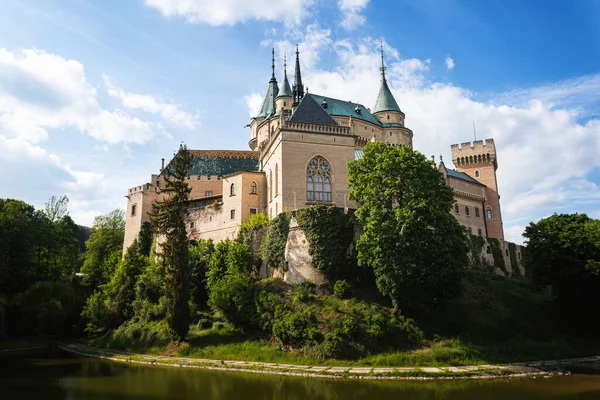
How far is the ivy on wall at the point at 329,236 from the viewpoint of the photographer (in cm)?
3219

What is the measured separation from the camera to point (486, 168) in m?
64.2

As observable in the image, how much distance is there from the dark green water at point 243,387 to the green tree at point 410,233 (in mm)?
6443

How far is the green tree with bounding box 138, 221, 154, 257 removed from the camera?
47688mm

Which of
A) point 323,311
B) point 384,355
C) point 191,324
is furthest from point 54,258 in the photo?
point 384,355

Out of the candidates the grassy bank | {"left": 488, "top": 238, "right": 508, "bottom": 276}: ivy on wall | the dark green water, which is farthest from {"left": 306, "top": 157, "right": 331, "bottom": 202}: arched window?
{"left": 488, "top": 238, "right": 508, "bottom": 276}: ivy on wall

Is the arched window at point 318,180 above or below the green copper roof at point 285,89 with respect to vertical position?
below

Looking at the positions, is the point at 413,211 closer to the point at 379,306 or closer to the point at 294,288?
the point at 379,306

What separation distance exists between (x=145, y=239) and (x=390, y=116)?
123ft

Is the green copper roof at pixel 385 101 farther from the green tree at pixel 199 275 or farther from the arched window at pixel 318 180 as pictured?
the green tree at pixel 199 275

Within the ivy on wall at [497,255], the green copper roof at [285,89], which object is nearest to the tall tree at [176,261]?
the green copper roof at [285,89]

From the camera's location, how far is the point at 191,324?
3459 centimetres

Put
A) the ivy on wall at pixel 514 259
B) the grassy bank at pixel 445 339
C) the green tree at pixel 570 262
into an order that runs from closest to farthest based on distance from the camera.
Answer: the grassy bank at pixel 445 339, the green tree at pixel 570 262, the ivy on wall at pixel 514 259

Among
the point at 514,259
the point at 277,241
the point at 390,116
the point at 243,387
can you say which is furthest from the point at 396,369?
the point at 390,116

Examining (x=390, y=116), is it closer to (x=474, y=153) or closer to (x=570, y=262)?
(x=474, y=153)
